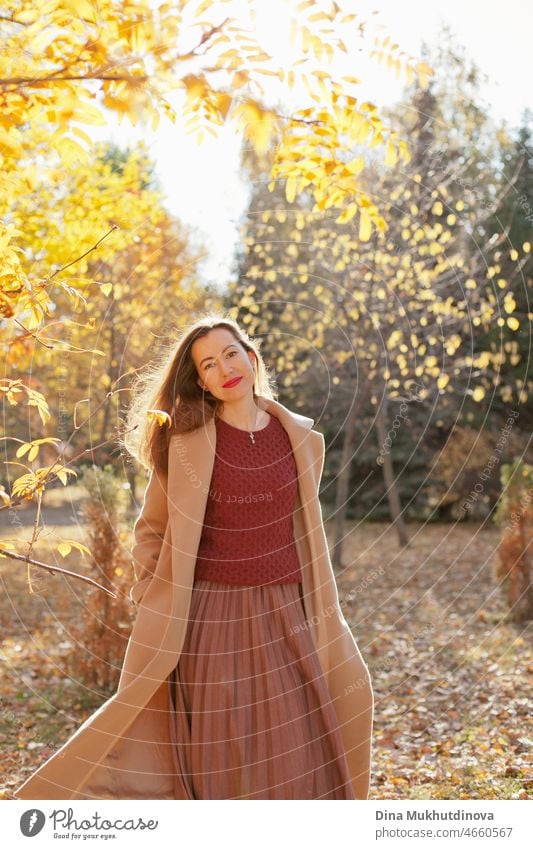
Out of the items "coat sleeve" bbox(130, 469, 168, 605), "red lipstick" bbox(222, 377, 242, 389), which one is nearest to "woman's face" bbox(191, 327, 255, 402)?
"red lipstick" bbox(222, 377, 242, 389)

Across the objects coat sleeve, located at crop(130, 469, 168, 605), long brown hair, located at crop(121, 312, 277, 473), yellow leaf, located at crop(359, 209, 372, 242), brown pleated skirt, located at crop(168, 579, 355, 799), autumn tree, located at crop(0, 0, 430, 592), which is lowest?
brown pleated skirt, located at crop(168, 579, 355, 799)

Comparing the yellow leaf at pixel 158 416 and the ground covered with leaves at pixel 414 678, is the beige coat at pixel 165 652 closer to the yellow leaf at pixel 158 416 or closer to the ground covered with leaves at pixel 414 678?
the yellow leaf at pixel 158 416

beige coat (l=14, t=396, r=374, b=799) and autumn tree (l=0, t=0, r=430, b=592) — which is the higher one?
autumn tree (l=0, t=0, r=430, b=592)

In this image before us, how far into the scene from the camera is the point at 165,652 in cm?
304

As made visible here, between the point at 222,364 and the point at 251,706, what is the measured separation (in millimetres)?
1092

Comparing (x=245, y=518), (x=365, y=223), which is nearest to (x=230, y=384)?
(x=245, y=518)

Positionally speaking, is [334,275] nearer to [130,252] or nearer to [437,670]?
[130,252]

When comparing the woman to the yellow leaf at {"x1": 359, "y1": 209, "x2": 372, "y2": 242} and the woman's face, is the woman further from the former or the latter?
the yellow leaf at {"x1": 359, "y1": 209, "x2": 372, "y2": 242}

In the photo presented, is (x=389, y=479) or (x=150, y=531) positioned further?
(x=389, y=479)

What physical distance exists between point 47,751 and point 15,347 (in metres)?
2.66

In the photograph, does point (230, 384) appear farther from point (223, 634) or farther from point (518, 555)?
point (518, 555)

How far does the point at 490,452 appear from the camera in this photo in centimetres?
1380

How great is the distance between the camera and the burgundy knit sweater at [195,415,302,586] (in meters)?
3.09

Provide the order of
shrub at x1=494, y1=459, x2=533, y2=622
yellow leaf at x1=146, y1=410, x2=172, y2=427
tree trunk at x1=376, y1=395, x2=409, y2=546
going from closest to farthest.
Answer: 1. yellow leaf at x1=146, y1=410, x2=172, y2=427
2. shrub at x1=494, y1=459, x2=533, y2=622
3. tree trunk at x1=376, y1=395, x2=409, y2=546
